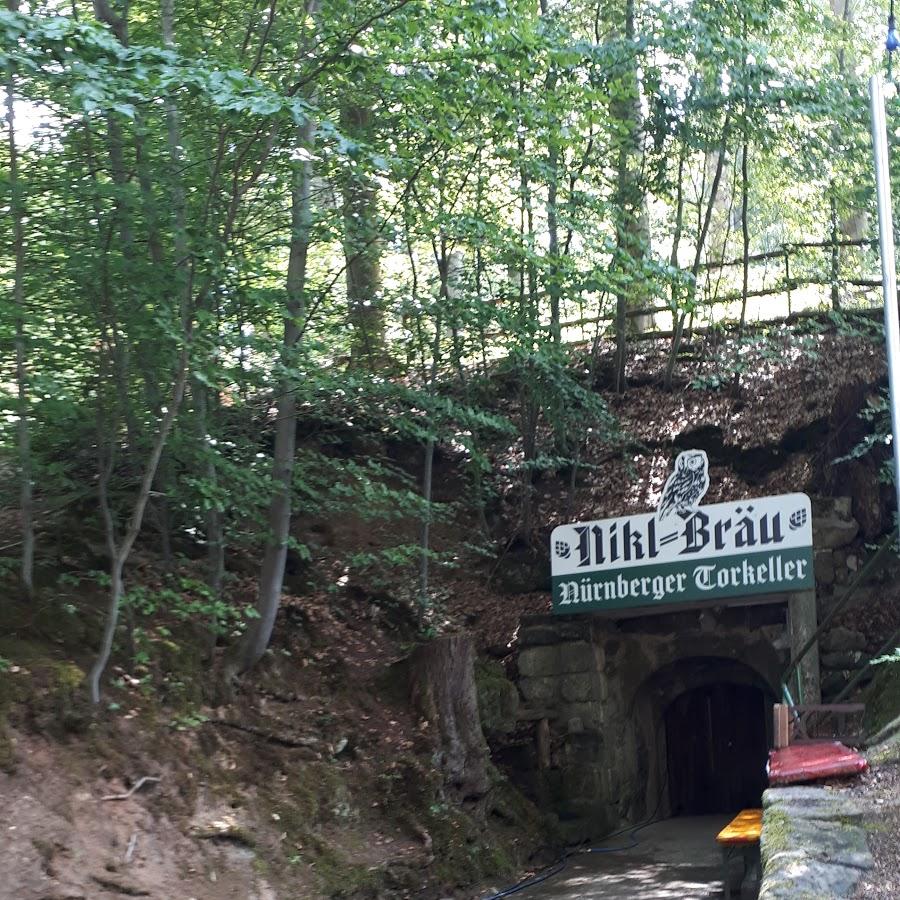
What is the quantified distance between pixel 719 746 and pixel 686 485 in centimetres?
463

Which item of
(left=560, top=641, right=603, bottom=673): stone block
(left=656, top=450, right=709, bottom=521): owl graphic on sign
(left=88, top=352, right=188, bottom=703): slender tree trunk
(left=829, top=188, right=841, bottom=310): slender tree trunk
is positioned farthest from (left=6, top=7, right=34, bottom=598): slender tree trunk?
(left=829, top=188, right=841, bottom=310): slender tree trunk

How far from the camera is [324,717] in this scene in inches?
339

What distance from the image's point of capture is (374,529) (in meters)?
11.5

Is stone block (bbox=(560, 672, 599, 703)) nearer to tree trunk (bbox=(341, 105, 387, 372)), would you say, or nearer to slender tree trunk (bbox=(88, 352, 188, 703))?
tree trunk (bbox=(341, 105, 387, 372))

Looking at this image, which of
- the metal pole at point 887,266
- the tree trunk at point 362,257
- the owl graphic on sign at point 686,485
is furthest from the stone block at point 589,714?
the metal pole at point 887,266

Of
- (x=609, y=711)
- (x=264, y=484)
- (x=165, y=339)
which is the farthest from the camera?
(x=609, y=711)

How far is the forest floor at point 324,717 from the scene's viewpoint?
6.35 metres

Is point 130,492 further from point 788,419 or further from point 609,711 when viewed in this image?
point 788,419

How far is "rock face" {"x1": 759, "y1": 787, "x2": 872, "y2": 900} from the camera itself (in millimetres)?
3861

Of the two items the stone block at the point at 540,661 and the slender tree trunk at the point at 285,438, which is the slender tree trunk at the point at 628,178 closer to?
the slender tree trunk at the point at 285,438

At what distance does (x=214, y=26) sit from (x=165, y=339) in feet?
8.82

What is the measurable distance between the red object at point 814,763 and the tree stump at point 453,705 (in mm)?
3269

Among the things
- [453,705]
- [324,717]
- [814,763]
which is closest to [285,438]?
[324,717]

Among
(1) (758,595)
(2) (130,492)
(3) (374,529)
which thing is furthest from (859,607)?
(2) (130,492)
